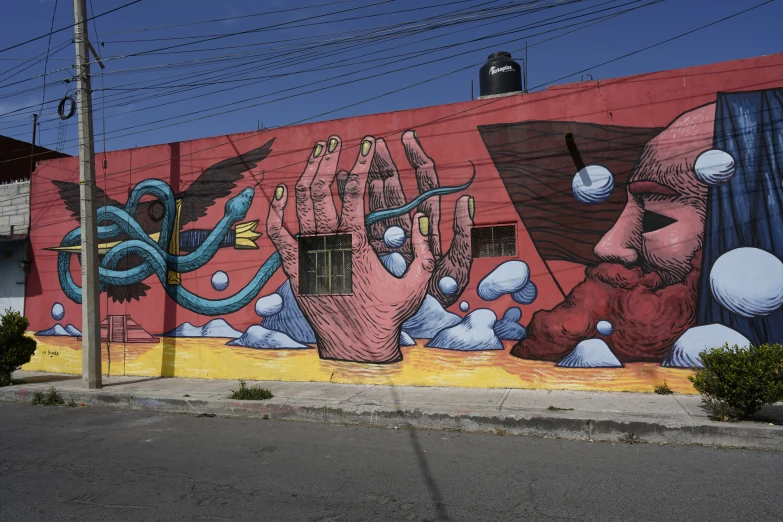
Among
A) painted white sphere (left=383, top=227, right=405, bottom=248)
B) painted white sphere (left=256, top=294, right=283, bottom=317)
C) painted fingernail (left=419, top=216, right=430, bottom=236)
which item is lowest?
painted white sphere (left=256, top=294, right=283, bottom=317)

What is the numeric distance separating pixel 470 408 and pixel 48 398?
280 inches

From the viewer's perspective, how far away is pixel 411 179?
31.2 ft

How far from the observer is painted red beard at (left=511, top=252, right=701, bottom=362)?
316 inches

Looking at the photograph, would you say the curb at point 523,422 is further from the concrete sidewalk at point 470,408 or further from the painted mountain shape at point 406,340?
the painted mountain shape at point 406,340

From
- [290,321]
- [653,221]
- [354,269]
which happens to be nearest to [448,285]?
[354,269]

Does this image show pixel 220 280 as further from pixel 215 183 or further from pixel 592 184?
pixel 592 184

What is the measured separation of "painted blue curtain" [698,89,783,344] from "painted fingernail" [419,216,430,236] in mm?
4071

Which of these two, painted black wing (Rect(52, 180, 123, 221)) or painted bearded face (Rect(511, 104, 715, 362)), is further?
painted black wing (Rect(52, 180, 123, 221))

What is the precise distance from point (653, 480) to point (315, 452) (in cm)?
332

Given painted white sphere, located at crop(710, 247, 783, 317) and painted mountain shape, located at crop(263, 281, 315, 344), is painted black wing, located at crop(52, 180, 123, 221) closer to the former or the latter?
painted mountain shape, located at crop(263, 281, 315, 344)

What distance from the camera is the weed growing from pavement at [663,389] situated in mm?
7934

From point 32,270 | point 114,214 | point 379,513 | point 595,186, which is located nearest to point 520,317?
point 595,186

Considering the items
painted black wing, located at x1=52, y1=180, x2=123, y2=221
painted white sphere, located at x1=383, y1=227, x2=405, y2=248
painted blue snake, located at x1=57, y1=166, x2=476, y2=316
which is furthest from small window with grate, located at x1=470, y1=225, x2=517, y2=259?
painted black wing, located at x1=52, y1=180, x2=123, y2=221

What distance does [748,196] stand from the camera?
7.82m
